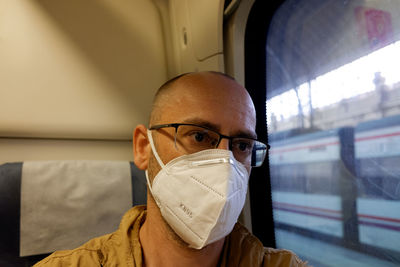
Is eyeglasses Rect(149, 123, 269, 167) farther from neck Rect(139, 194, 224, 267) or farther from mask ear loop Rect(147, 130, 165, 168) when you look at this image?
neck Rect(139, 194, 224, 267)

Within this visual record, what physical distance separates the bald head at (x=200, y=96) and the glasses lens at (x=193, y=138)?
0.32ft

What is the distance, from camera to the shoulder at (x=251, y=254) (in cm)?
122

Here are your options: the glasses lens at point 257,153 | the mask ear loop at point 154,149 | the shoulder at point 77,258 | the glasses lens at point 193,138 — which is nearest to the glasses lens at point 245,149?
the glasses lens at point 257,153

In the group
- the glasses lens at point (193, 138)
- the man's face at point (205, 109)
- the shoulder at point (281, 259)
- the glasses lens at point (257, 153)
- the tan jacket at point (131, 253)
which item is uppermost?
the man's face at point (205, 109)

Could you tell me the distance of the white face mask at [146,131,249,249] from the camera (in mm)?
999

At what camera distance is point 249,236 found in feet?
4.41

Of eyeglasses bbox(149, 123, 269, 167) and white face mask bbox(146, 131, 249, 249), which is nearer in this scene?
white face mask bbox(146, 131, 249, 249)

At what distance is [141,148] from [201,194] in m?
0.51

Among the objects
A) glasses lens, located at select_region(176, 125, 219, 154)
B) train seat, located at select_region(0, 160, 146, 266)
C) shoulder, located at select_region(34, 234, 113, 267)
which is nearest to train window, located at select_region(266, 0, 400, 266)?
glasses lens, located at select_region(176, 125, 219, 154)

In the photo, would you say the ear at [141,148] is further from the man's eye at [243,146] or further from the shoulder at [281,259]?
the shoulder at [281,259]

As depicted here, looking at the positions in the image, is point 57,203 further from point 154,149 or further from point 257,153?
point 257,153

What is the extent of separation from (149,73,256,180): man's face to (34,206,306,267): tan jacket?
0.98ft

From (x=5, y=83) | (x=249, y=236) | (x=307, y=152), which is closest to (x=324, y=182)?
(x=307, y=152)

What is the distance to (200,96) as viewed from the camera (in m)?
1.28
